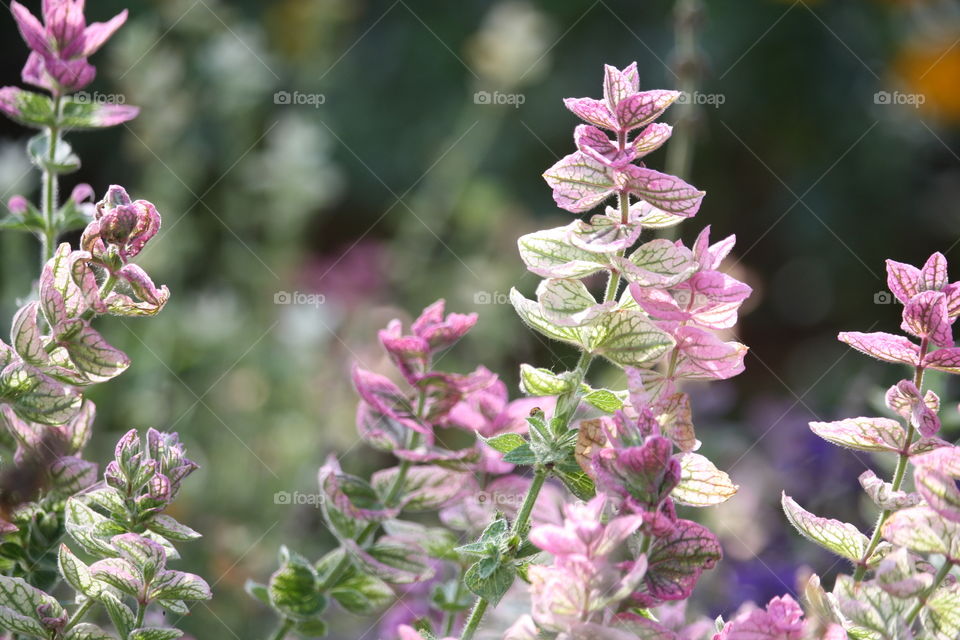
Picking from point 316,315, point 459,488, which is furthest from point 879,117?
point 459,488

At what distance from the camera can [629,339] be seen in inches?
16.8

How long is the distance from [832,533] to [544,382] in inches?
5.2

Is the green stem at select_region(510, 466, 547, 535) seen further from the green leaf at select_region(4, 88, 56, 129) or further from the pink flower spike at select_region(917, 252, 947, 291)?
the green leaf at select_region(4, 88, 56, 129)

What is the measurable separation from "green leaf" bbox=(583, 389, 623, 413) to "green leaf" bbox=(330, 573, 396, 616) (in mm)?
170

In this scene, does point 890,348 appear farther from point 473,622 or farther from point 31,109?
point 31,109

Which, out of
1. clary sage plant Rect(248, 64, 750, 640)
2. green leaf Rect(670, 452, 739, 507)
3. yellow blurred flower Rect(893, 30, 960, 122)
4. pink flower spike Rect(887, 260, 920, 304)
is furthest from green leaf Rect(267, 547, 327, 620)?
yellow blurred flower Rect(893, 30, 960, 122)

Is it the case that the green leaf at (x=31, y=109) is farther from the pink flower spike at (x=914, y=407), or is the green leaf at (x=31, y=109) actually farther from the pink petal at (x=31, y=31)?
the pink flower spike at (x=914, y=407)

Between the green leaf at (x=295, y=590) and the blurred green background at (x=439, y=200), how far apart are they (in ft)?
0.66

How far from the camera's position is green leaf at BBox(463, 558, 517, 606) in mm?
417

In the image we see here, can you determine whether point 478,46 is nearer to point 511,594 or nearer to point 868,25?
point 868,25

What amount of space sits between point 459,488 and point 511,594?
0.20 ft

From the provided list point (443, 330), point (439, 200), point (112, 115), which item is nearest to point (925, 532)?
point (443, 330)

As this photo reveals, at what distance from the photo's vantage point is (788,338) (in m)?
2.53

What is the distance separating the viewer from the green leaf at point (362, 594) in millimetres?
534
